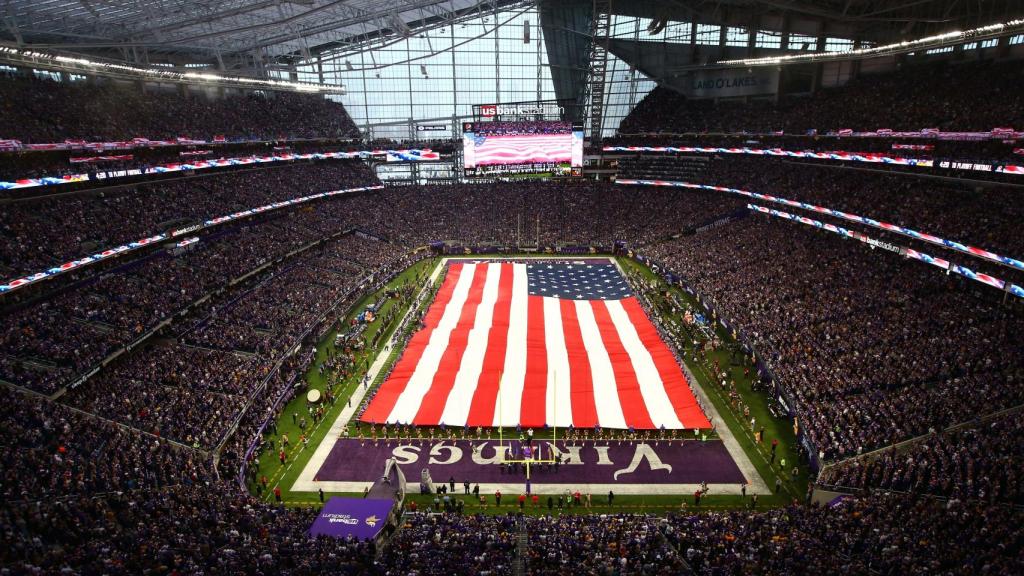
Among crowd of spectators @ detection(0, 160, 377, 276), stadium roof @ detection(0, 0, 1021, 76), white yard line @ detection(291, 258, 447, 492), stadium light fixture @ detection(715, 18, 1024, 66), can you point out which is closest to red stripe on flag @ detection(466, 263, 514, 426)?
white yard line @ detection(291, 258, 447, 492)

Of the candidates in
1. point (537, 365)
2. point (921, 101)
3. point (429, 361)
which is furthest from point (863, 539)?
point (921, 101)

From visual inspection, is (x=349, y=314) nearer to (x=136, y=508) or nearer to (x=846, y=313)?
(x=136, y=508)

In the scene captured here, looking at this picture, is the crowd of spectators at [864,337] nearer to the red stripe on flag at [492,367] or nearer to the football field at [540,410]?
the football field at [540,410]

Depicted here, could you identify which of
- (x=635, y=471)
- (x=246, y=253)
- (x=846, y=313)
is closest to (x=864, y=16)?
(x=846, y=313)

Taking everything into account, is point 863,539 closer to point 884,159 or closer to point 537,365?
point 537,365

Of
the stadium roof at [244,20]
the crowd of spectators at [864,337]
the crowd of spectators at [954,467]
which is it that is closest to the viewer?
the crowd of spectators at [954,467]

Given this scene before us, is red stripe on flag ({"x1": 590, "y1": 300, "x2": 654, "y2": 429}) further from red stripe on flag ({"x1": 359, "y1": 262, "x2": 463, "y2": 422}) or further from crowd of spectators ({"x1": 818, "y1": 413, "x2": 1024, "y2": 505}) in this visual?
red stripe on flag ({"x1": 359, "y1": 262, "x2": 463, "y2": 422})

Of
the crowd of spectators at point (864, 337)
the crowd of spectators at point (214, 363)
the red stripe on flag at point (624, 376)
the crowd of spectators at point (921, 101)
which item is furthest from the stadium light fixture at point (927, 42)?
the crowd of spectators at point (214, 363)
